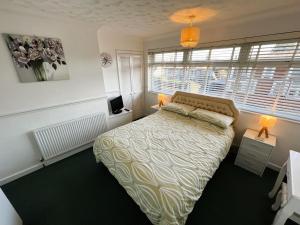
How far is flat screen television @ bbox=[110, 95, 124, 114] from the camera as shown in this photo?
3.39m

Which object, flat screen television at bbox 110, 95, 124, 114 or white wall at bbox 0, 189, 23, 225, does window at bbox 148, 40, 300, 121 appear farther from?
white wall at bbox 0, 189, 23, 225

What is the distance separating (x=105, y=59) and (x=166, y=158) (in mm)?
2683

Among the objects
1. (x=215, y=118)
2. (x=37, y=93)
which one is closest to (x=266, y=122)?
(x=215, y=118)

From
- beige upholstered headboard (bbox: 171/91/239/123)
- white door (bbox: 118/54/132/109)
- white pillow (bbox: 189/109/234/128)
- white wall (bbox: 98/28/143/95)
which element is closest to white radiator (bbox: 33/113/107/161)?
white wall (bbox: 98/28/143/95)

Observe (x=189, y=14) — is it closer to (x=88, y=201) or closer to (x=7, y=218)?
(x=88, y=201)

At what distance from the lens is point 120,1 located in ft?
5.20

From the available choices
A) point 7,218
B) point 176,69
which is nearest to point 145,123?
point 176,69

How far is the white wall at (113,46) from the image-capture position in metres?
3.00

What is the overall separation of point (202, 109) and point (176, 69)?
1.25 meters

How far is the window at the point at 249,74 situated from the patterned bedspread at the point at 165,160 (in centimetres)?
74

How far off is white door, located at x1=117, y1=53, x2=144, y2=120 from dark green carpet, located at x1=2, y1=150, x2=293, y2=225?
7.21ft

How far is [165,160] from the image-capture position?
62.7 inches

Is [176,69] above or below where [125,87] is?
above

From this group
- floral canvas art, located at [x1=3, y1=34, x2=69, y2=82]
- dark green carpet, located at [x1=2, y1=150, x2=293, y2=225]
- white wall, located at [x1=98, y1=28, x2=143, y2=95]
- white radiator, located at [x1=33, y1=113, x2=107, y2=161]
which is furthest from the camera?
white wall, located at [x1=98, y1=28, x2=143, y2=95]
